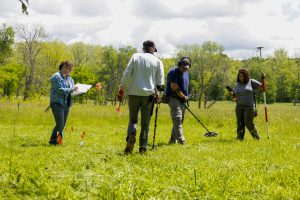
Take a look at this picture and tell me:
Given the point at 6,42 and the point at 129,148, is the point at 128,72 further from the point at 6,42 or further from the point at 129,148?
the point at 6,42

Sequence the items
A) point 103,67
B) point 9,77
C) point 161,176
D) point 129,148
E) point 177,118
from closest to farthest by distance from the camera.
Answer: point 161,176
point 129,148
point 177,118
point 9,77
point 103,67

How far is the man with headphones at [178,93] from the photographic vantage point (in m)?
10.4

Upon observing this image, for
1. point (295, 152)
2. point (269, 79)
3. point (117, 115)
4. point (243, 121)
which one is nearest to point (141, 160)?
point (295, 152)

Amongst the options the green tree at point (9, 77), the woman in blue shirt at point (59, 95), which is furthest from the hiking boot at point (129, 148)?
the green tree at point (9, 77)

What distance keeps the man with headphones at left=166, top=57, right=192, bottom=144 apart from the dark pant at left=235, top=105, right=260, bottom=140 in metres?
1.90

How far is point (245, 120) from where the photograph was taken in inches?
453

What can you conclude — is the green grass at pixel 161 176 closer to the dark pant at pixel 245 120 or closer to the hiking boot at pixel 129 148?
the hiking boot at pixel 129 148

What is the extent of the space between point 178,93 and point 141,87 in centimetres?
247

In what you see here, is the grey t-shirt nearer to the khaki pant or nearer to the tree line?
the khaki pant

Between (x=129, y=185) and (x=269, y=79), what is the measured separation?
9182cm

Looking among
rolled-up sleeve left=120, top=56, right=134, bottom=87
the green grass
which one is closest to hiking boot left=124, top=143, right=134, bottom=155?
the green grass

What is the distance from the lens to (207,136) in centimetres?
1281

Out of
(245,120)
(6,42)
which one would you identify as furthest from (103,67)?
(245,120)

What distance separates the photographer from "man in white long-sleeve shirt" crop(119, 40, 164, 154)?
26.8 feet
